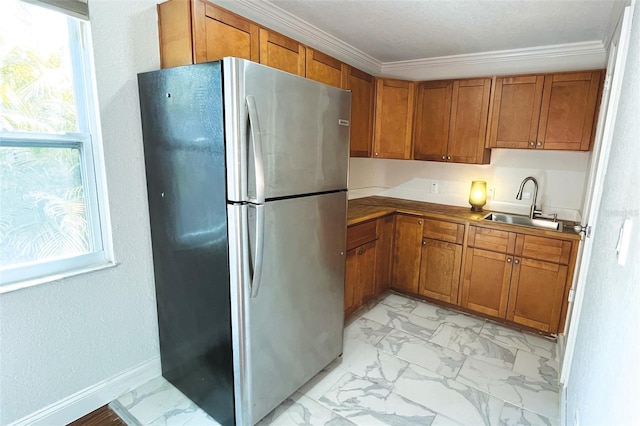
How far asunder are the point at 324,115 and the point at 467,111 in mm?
1830

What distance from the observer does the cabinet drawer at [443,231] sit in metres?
2.90

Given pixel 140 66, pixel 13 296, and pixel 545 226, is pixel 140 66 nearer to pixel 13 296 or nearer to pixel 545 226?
pixel 13 296

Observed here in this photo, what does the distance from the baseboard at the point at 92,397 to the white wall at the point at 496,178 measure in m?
2.38

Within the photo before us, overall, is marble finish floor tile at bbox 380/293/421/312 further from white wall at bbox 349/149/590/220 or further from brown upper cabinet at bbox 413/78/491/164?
brown upper cabinet at bbox 413/78/491/164

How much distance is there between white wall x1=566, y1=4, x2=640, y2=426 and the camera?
778 mm

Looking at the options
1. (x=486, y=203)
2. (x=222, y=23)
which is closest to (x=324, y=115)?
(x=222, y=23)

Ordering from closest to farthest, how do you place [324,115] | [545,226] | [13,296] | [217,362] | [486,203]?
[13,296], [217,362], [324,115], [545,226], [486,203]

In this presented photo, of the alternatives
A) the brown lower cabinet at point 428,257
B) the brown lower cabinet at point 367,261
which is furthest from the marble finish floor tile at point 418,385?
the brown lower cabinet at point 428,257

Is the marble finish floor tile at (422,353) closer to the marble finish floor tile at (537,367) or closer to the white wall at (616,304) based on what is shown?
the marble finish floor tile at (537,367)

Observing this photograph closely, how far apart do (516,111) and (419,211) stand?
115 cm

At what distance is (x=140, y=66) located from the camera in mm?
1786

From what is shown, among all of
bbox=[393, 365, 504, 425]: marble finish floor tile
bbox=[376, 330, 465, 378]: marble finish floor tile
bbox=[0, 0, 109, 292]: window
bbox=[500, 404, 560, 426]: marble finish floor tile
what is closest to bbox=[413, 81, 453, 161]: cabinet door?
bbox=[376, 330, 465, 378]: marble finish floor tile

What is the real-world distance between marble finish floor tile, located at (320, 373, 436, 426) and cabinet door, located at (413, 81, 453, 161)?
7.01 ft

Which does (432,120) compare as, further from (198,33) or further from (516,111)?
(198,33)
